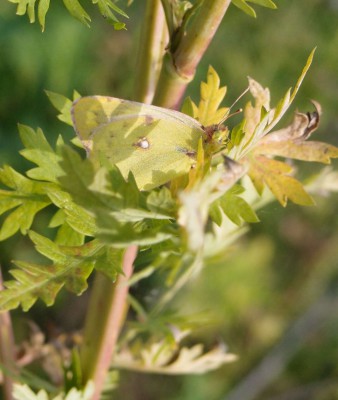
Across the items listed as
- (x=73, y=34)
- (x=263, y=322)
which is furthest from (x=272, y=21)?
(x=263, y=322)

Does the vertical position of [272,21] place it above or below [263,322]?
above

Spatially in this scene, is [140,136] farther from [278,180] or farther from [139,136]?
[278,180]

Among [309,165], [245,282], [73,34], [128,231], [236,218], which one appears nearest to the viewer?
[128,231]

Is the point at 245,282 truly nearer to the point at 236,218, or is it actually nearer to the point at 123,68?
the point at 123,68

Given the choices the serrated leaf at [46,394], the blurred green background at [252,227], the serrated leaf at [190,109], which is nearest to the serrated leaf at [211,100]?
the serrated leaf at [190,109]

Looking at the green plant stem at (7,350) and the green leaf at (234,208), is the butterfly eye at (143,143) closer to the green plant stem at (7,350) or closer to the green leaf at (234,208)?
the green leaf at (234,208)

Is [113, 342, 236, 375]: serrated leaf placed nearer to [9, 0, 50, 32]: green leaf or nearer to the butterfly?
the butterfly
